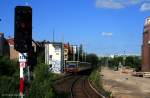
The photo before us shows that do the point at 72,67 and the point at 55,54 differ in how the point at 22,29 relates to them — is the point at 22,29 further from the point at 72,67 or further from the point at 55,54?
the point at 72,67

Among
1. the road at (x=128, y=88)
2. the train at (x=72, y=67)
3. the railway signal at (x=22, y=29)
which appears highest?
the railway signal at (x=22, y=29)

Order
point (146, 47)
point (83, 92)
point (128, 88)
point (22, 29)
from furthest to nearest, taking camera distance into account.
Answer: point (146, 47) < point (128, 88) < point (83, 92) < point (22, 29)

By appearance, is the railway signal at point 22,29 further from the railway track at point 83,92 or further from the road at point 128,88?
the road at point 128,88

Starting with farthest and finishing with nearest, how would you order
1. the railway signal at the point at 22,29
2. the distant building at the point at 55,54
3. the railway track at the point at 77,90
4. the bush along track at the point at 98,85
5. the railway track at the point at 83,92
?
1. the distant building at the point at 55,54
2. the bush along track at the point at 98,85
3. the railway track at the point at 77,90
4. the railway track at the point at 83,92
5. the railway signal at the point at 22,29

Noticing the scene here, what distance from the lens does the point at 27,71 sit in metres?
31.3

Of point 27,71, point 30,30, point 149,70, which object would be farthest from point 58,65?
point 30,30

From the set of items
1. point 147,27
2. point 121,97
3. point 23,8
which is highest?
point 147,27

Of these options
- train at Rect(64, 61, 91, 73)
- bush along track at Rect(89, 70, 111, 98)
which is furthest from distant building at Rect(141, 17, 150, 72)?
bush along track at Rect(89, 70, 111, 98)

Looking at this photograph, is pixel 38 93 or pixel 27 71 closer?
pixel 38 93

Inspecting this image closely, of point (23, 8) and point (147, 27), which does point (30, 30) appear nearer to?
point (23, 8)

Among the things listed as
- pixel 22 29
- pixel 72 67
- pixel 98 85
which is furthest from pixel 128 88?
pixel 72 67

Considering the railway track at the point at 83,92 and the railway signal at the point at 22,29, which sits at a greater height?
the railway signal at the point at 22,29

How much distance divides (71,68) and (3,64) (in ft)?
215

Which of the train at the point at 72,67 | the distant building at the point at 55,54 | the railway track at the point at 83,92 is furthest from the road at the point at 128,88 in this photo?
the train at the point at 72,67
